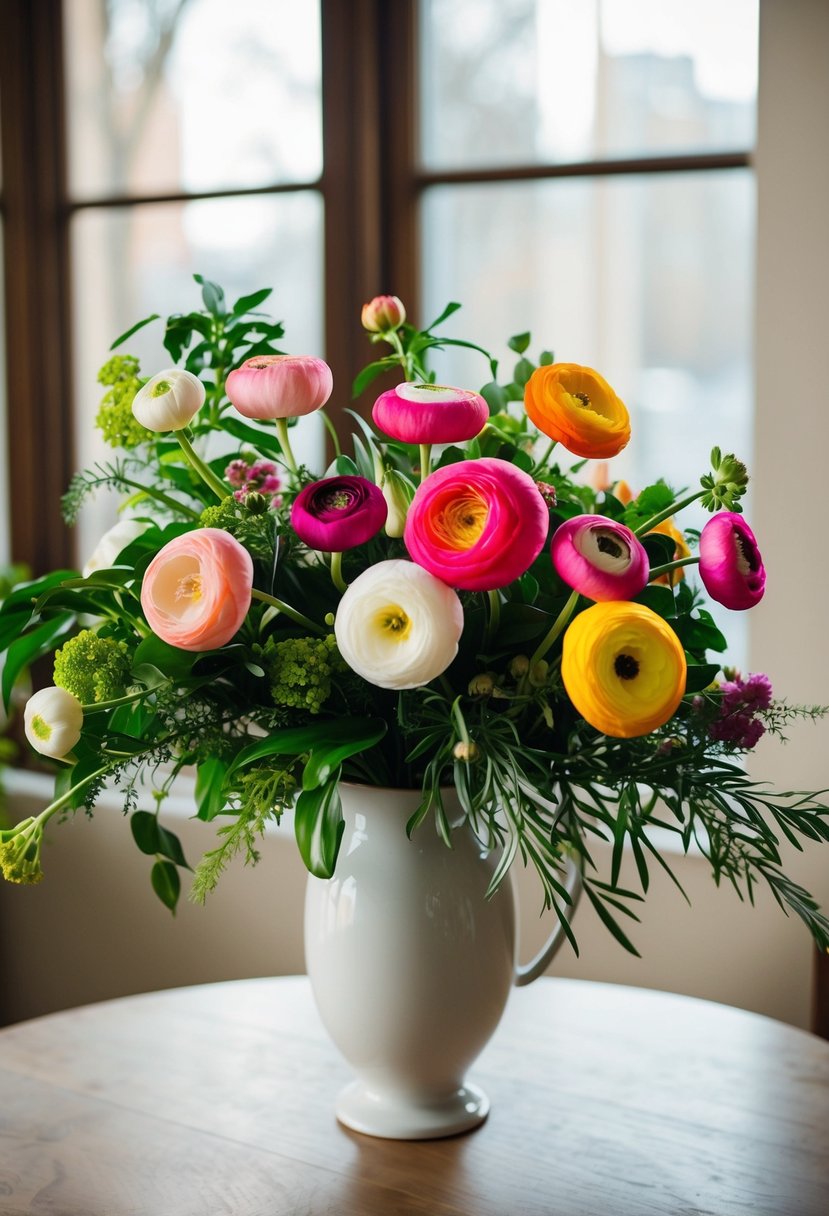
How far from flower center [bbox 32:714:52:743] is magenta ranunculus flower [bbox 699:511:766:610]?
432 mm

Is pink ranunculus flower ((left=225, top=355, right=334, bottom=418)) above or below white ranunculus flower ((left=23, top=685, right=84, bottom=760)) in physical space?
above

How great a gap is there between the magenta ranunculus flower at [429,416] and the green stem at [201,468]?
0.51 feet

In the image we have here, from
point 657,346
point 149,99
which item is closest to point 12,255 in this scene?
point 149,99

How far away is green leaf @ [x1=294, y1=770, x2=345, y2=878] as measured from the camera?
0.84m

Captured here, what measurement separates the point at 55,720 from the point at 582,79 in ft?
4.70

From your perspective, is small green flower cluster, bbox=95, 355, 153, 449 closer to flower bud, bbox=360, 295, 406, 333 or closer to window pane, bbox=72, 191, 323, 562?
flower bud, bbox=360, 295, 406, 333

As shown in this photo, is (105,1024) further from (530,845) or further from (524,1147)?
(530,845)

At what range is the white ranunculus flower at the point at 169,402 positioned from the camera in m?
0.85

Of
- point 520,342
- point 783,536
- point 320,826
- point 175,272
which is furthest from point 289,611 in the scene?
point 175,272

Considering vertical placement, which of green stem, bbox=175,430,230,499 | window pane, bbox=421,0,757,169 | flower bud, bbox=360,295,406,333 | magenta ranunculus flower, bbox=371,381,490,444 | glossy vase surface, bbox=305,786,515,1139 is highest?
window pane, bbox=421,0,757,169

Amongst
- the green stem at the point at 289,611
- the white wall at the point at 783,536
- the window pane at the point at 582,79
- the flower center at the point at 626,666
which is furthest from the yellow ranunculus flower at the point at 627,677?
the window pane at the point at 582,79

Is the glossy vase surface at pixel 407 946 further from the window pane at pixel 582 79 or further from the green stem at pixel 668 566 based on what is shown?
the window pane at pixel 582 79

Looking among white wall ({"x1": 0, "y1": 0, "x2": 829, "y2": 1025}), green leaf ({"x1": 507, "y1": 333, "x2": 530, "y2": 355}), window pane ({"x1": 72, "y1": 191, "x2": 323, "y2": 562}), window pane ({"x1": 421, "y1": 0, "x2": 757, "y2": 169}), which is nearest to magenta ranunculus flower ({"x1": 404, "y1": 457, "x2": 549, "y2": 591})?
green leaf ({"x1": 507, "y1": 333, "x2": 530, "y2": 355})

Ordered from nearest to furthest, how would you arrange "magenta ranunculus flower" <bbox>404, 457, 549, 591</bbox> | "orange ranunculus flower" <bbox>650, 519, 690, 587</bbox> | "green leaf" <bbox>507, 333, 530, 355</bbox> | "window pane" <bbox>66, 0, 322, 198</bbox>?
"magenta ranunculus flower" <bbox>404, 457, 549, 591</bbox> < "orange ranunculus flower" <bbox>650, 519, 690, 587</bbox> < "green leaf" <bbox>507, 333, 530, 355</bbox> < "window pane" <bbox>66, 0, 322, 198</bbox>
